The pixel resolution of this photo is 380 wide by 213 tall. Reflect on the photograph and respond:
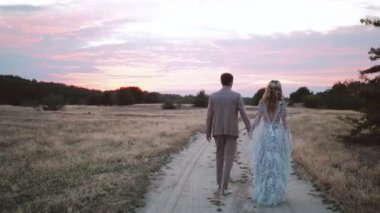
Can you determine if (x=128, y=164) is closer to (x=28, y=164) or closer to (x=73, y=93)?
(x=28, y=164)

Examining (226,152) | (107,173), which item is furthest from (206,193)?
(107,173)

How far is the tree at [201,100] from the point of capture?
4215 inches

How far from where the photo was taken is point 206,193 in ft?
34.2

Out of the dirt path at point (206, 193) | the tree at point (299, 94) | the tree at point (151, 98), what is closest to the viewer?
the dirt path at point (206, 193)

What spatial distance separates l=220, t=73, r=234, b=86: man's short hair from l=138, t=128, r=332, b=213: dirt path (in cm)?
231

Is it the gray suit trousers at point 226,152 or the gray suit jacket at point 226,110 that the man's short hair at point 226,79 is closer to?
the gray suit jacket at point 226,110

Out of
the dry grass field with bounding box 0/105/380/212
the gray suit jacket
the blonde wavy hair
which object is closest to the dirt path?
the dry grass field with bounding box 0/105/380/212

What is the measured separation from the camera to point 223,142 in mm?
10359

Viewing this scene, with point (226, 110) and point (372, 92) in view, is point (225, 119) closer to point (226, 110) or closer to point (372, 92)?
point (226, 110)

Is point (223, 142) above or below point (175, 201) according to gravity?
above

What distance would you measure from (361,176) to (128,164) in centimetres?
644

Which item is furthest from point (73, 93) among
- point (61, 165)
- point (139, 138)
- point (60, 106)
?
point (61, 165)

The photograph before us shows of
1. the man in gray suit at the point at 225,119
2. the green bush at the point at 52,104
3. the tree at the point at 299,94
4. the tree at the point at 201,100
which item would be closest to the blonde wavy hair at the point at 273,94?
the man in gray suit at the point at 225,119

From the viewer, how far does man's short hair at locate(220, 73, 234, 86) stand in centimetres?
1008
